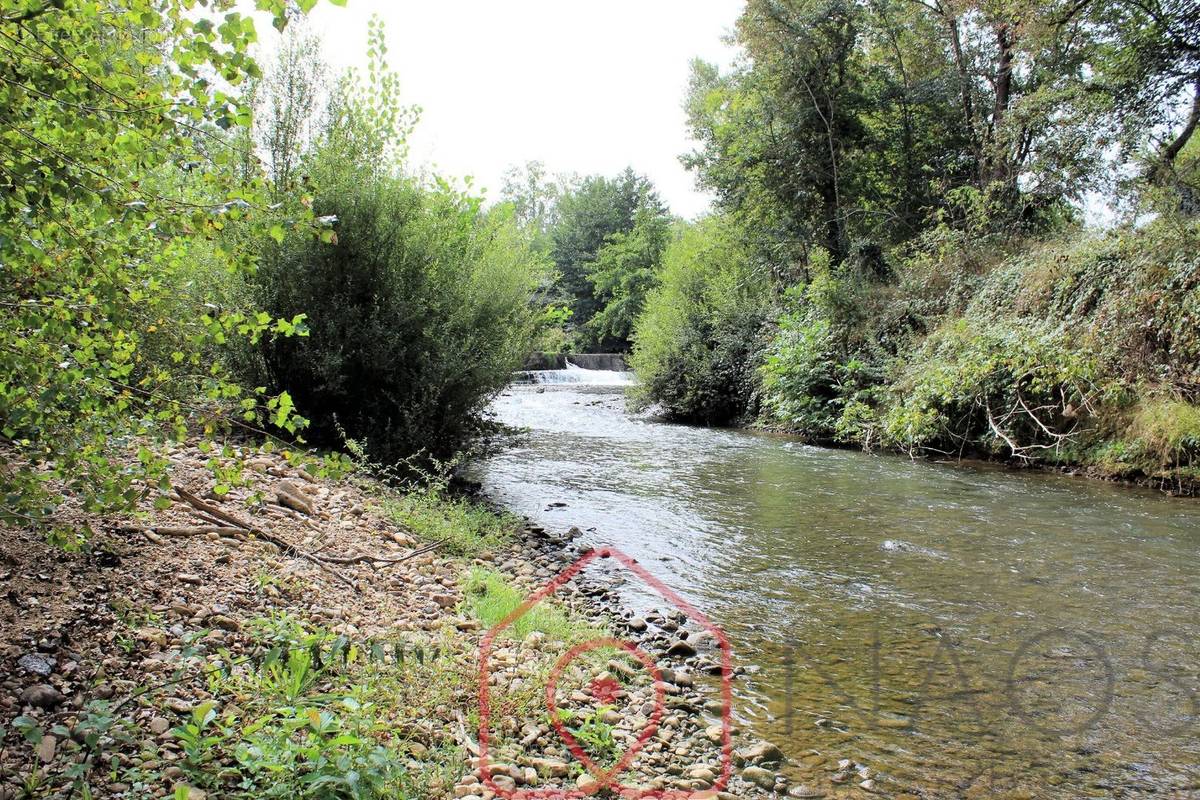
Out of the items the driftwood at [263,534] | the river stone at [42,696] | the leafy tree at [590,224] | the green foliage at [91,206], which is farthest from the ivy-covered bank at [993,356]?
the leafy tree at [590,224]

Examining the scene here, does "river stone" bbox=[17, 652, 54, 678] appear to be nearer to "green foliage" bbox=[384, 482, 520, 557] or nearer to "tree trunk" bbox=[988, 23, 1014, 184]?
"green foliage" bbox=[384, 482, 520, 557]

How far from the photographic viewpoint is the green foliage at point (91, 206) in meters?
1.78

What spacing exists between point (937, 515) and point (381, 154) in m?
7.60

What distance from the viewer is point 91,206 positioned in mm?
2018

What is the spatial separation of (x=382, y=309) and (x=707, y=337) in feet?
41.0

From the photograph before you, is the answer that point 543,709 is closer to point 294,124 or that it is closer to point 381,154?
point 381,154

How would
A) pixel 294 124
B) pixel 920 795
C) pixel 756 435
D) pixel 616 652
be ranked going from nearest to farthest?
pixel 920 795 < pixel 616 652 < pixel 294 124 < pixel 756 435

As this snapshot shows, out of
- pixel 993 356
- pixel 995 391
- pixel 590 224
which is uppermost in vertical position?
pixel 590 224

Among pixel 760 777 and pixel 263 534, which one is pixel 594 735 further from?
pixel 263 534

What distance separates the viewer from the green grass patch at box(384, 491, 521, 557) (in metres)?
5.34

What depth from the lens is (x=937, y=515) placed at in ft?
23.9

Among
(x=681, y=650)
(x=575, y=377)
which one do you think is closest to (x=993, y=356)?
(x=681, y=650)

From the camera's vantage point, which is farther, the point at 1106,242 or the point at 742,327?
the point at 742,327

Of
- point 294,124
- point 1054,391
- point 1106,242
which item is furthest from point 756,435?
point 294,124
